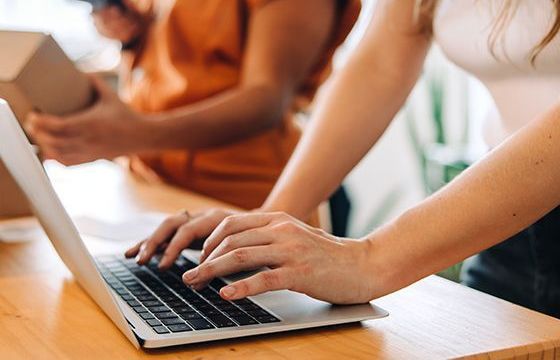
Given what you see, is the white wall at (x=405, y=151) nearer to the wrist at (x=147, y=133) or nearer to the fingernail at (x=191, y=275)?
the wrist at (x=147, y=133)

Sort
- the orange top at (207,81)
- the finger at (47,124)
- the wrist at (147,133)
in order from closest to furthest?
the finger at (47,124) < the wrist at (147,133) < the orange top at (207,81)

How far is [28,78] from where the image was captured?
1106 millimetres

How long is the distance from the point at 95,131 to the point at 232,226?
24.5 inches

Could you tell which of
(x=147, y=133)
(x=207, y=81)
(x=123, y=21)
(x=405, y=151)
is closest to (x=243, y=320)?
(x=147, y=133)

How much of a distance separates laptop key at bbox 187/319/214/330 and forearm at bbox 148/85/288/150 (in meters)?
0.81

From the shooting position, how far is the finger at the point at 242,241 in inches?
31.3

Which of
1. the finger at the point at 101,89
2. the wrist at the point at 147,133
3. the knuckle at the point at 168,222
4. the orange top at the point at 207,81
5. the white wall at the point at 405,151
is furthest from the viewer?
the white wall at the point at 405,151

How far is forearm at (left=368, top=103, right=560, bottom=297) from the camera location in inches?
31.0

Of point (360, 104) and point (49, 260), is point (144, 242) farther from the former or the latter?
point (360, 104)

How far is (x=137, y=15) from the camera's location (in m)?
1.71

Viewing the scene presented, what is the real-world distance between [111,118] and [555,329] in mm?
813

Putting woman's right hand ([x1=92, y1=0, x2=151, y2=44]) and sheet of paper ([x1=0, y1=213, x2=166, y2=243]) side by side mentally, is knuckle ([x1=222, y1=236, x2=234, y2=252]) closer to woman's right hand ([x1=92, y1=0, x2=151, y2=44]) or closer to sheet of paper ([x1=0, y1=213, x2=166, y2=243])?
sheet of paper ([x1=0, y1=213, x2=166, y2=243])

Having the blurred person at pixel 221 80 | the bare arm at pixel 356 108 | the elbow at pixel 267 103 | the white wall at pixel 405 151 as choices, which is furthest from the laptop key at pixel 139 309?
the white wall at pixel 405 151

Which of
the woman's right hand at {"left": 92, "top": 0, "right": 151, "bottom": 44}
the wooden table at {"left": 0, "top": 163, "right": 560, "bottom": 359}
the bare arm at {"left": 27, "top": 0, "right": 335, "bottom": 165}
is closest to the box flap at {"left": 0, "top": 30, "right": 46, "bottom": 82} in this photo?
the wooden table at {"left": 0, "top": 163, "right": 560, "bottom": 359}
